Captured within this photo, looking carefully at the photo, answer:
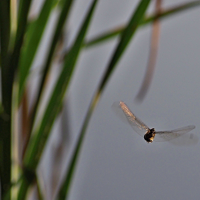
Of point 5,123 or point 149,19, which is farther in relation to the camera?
point 149,19

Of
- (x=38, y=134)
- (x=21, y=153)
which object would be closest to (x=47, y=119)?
(x=38, y=134)

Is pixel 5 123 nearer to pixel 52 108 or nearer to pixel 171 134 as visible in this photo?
pixel 52 108

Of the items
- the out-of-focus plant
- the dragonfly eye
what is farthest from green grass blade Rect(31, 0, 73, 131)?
the dragonfly eye

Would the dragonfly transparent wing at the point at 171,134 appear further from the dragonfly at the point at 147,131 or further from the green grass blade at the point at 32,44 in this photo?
the green grass blade at the point at 32,44

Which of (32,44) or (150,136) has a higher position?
(32,44)

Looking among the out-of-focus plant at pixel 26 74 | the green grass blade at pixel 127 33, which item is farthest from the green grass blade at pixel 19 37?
the green grass blade at pixel 127 33

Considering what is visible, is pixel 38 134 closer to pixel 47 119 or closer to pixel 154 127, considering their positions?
pixel 47 119

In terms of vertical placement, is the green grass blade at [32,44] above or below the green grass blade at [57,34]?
above

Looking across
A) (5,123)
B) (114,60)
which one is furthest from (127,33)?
(5,123)
